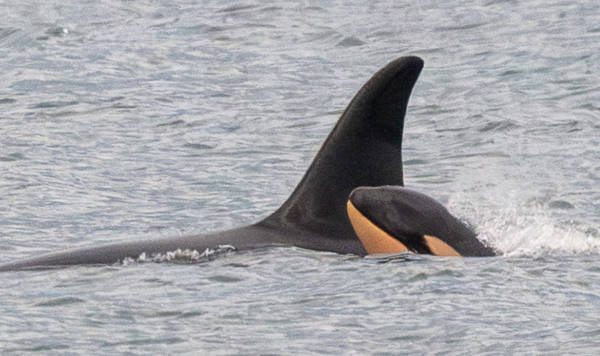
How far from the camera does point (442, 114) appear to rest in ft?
53.1

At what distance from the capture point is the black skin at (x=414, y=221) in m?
9.08

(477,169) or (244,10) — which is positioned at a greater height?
(244,10)

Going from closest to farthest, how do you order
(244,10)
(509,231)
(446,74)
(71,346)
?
1. (71,346)
2. (509,231)
3. (446,74)
4. (244,10)

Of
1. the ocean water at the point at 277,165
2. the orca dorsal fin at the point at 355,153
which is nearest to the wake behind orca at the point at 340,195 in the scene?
the orca dorsal fin at the point at 355,153

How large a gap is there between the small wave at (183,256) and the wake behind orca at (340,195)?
0.05 meters

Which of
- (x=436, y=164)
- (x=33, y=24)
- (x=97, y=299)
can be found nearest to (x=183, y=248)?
(x=97, y=299)

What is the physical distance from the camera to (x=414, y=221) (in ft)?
29.9

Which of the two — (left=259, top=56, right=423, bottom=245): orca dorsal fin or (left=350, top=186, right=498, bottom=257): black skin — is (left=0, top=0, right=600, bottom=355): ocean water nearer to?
(left=350, top=186, right=498, bottom=257): black skin

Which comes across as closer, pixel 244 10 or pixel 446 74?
pixel 446 74

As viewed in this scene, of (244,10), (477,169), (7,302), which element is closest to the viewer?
(7,302)

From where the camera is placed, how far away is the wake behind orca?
30.5 feet

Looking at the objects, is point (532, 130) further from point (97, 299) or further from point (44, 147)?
point (97, 299)

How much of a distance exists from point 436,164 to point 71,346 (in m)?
7.23

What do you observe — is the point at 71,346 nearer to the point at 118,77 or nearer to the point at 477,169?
the point at 477,169
